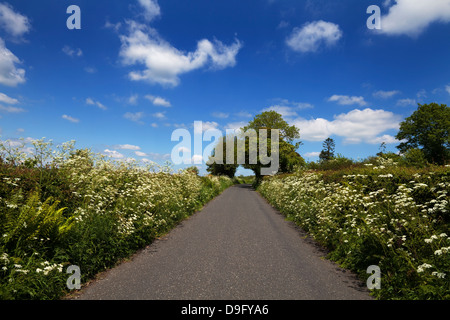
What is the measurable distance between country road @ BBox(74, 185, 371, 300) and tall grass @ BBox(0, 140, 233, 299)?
0.49m

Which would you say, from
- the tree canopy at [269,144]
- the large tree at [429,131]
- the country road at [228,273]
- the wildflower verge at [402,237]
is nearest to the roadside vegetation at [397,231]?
the wildflower verge at [402,237]

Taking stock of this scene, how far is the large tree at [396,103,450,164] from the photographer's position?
126ft

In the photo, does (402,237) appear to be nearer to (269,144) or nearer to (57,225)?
(57,225)

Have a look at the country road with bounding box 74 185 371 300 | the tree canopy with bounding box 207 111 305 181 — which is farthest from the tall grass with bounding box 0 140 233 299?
the tree canopy with bounding box 207 111 305 181

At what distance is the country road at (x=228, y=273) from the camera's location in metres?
4.19

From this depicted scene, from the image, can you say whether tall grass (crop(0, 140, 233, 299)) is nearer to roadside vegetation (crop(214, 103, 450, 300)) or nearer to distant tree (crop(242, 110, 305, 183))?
roadside vegetation (crop(214, 103, 450, 300))

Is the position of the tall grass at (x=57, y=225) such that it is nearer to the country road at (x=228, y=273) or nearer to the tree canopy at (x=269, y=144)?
the country road at (x=228, y=273)

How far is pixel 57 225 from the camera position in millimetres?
4477

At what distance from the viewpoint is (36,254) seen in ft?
13.4

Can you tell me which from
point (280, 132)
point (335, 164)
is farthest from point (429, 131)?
point (335, 164)

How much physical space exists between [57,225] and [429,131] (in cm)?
5287
